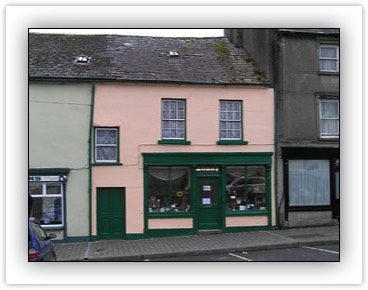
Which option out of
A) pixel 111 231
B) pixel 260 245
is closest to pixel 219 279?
pixel 260 245

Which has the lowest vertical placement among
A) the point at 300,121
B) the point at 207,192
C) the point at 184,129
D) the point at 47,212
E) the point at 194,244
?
the point at 194,244

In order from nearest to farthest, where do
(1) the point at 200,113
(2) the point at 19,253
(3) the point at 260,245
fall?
(2) the point at 19,253
(3) the point at 260,245
(1) the point at 200,113

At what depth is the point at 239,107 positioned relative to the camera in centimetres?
1202

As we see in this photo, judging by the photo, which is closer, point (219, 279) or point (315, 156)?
point (219, 279)

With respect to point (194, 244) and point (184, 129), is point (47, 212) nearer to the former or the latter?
point (194, 244)

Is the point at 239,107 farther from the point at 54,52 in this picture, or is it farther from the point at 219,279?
the point at 219,279

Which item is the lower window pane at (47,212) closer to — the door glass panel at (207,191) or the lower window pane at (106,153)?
the lower window pane at (106,153)

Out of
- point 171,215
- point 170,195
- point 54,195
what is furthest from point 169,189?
point 54,195

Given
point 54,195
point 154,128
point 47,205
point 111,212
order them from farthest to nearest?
point 154,128, point 111,212, point 54,195, point 47,205

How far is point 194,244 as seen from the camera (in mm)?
10227

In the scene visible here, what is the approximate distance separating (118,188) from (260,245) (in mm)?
3694

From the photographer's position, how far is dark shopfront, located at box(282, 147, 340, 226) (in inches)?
410

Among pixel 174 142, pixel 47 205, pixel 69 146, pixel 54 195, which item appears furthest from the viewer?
pixel 174 142

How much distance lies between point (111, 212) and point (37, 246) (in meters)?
4.85
